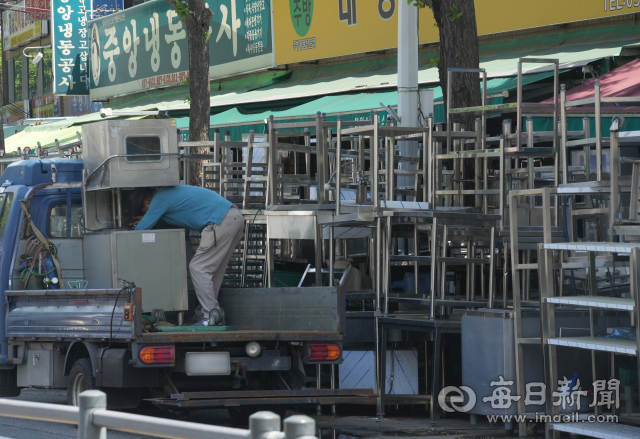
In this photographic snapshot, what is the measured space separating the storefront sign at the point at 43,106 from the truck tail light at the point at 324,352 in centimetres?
2684

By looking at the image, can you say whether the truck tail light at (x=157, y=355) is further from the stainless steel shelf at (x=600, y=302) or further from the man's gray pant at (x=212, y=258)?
the stainless steel shelf at (x=600, y=302)

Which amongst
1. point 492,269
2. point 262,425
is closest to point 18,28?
point 492,269

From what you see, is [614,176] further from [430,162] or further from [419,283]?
[419,283]

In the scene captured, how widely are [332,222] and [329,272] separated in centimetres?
50

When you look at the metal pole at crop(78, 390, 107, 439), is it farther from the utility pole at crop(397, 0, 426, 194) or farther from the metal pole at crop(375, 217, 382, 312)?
the utility pole at crop(397, 0, 426, 194)

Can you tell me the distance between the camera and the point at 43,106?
3391 centimetres

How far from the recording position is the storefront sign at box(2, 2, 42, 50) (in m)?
34.1

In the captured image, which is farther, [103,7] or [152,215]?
[103,7]

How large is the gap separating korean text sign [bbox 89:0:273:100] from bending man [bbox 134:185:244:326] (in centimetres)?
1180

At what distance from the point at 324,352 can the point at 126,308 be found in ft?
5.26

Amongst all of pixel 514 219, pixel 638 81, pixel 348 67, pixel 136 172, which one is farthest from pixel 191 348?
pixel 348 67

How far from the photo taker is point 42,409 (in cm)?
441

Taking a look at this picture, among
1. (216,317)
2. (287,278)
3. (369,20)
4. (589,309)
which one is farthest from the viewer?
(369,20)

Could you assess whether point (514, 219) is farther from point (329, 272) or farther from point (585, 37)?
point (585, 37)
